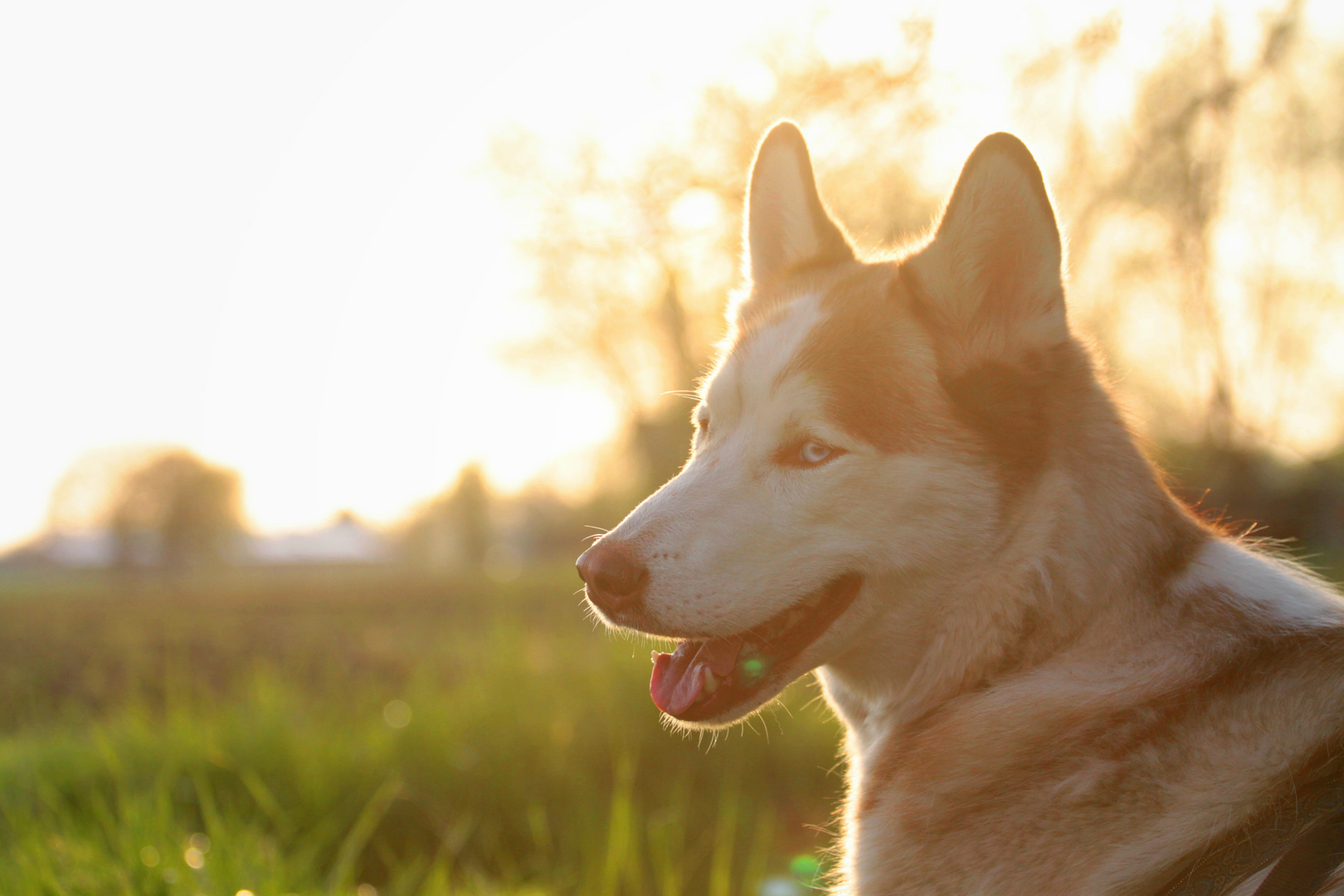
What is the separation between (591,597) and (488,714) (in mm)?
3385

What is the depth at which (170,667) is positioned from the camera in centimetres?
841

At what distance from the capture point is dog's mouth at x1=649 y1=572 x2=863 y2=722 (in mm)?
2135

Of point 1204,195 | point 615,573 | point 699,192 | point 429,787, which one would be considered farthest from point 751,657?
point 1204,195

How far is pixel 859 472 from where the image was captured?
82.9 inches

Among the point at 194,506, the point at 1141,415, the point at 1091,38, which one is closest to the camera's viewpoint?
the point at 1141,415

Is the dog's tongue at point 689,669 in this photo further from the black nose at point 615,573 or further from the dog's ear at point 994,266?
the dog's ear at point 994,266

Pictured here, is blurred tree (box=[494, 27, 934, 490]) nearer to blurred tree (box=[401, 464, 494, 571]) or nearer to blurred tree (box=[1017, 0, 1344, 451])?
blurred tree (box=[1017, 0, 1344, 451])

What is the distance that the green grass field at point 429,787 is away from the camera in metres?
3.16

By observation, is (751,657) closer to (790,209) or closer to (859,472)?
(859,472)

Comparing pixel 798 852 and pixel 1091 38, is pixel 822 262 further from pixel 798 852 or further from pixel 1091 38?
pixel 1091 38

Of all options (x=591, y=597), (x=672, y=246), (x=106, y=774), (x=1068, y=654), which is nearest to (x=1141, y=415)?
(x=1068, y=654)

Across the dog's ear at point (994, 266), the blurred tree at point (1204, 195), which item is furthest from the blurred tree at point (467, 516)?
the dog's ear at point (994, 266)

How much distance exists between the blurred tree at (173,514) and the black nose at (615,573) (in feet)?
116

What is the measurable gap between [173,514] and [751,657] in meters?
39.2
